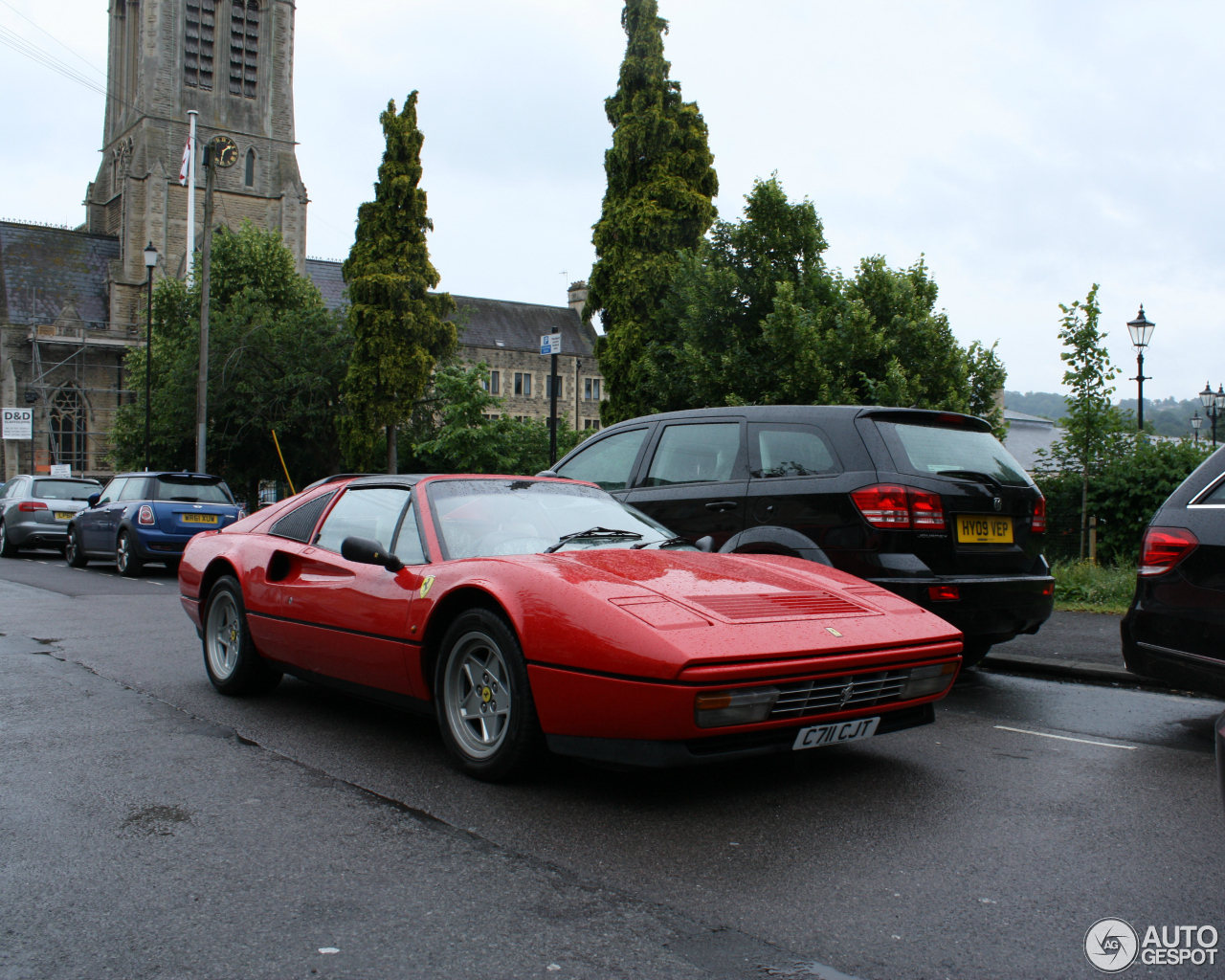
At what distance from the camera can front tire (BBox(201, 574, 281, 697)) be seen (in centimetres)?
590

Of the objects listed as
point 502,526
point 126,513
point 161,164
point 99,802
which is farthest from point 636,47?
point 161,164

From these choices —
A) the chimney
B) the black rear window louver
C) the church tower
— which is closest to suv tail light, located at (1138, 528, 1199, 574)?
the black rear window louver

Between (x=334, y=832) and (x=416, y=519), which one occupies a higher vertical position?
(x=416, y=519)

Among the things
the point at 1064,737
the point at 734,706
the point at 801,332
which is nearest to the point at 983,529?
the point at 1064,737

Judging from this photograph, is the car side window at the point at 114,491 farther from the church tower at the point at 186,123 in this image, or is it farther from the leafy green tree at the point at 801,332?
the church tower at the point at 186,123

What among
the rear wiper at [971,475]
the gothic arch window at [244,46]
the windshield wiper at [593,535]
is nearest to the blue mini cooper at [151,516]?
the windshield wiper at [593,535]

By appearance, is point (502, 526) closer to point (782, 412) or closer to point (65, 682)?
point (782, 412)

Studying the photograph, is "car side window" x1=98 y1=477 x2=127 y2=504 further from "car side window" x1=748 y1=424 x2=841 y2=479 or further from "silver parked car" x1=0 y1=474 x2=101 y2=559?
"car side window" x1=748 y1=424 x2=841 y2=479

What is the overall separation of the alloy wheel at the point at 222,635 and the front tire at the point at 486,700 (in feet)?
7.04

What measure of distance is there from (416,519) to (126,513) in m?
12.7

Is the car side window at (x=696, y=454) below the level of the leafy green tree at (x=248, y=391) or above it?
below

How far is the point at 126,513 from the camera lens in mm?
15969

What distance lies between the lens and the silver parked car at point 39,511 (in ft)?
64.4

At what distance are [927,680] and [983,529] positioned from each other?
202 cm
